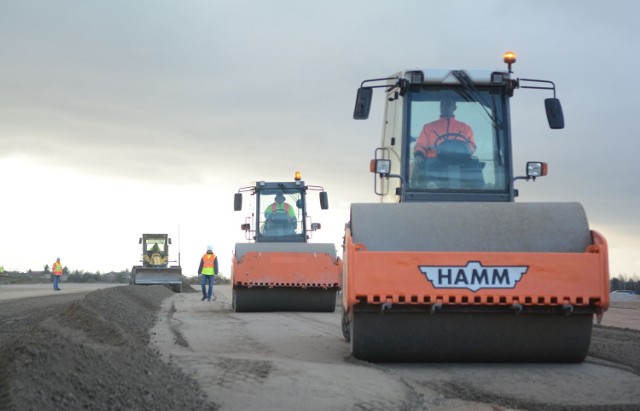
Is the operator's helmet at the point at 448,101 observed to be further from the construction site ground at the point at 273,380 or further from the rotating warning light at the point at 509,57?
the construction site ground at the point at 273,380

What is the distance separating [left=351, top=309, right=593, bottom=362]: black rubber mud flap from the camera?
8352 mm

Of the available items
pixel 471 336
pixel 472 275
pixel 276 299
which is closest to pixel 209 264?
pixel 276 299

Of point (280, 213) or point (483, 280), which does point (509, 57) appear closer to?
point (483, 280)

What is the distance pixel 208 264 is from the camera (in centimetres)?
2733

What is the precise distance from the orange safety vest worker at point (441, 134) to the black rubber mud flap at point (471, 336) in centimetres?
279

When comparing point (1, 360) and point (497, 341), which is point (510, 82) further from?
point (1, 360)

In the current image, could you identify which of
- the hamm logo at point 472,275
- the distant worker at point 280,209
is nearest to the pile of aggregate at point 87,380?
the hamm logo at point 472,275

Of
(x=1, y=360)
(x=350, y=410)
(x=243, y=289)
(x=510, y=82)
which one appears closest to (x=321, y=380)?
(x=350, y=410)

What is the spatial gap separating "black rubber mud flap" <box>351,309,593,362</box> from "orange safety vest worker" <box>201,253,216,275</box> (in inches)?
748

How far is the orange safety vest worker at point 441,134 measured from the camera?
417 inches

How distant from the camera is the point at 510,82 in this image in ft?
35.1

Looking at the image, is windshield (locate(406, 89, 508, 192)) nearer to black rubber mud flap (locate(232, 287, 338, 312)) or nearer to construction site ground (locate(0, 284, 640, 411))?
construction site ground (locate(0, 284, 640, 411))

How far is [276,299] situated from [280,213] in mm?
3673

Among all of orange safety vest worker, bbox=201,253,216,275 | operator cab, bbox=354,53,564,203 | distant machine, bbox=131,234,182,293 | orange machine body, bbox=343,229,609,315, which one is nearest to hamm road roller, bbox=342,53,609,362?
orange machine body, bbox=343,229,609,315
